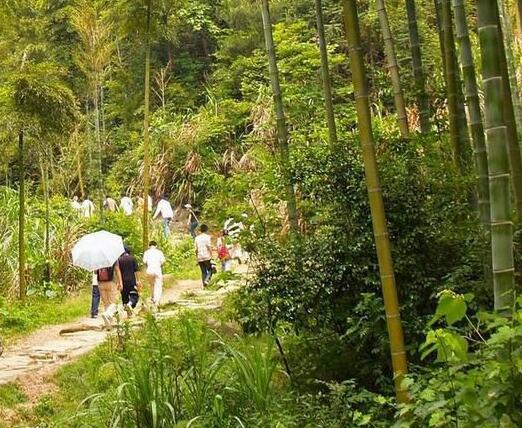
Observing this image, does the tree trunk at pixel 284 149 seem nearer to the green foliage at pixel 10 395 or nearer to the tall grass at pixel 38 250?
the green foliage at pixel 10 395

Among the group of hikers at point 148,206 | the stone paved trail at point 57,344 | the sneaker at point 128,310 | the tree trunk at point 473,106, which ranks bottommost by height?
the stone paved trail at point 57,344

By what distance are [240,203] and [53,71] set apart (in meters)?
5.66

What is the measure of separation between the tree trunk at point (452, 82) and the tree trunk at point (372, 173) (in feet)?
4.66

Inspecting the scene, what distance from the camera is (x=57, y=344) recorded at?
8500 millimetres

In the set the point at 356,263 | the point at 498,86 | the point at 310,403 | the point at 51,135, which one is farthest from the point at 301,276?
the point at 51,135

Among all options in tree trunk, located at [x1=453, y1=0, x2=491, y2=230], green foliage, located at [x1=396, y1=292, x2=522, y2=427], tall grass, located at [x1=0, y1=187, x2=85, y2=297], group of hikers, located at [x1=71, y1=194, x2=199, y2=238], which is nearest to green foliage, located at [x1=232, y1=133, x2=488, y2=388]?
tree trunk, located at [x1=453, y1=0, x2=491, y2=230]

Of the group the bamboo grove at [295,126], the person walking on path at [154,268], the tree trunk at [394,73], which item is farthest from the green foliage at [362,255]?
the person walking on path at [154,268]

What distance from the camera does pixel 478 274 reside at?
15.8 ft

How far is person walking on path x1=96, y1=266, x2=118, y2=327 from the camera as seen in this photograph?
28.7 ft

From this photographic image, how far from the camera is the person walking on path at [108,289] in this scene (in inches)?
344

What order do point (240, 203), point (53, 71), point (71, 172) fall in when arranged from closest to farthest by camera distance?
point (240, 203), point (53, 71), point (71, 172)

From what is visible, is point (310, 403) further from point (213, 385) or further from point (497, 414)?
point (497, 414)

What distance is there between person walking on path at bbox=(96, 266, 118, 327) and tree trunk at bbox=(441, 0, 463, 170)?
15.6 ft

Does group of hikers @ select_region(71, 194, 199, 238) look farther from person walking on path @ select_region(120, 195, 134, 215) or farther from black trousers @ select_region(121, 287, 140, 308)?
black trousers @ select_region(121, 287, 140, 308)
